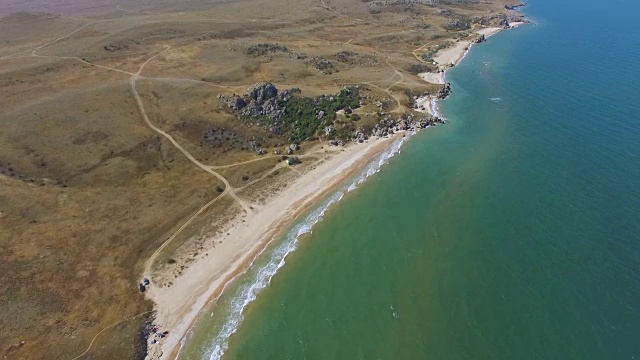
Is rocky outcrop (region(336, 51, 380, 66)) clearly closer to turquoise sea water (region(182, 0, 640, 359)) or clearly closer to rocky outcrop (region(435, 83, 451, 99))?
rocky outcrop (region(435, 83, 451, 99))

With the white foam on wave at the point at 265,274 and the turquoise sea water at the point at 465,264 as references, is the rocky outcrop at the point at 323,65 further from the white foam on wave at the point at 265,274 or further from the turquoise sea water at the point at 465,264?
the white foam on wave at the point at 265,274

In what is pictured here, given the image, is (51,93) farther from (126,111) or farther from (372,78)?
(372,78)

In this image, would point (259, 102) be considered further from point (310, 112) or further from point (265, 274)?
point (265, 274)

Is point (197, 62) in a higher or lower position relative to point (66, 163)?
higher

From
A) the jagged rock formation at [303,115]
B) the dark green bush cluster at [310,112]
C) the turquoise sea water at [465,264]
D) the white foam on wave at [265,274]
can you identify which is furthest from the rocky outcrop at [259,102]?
the turquoise sea water at [465,264]

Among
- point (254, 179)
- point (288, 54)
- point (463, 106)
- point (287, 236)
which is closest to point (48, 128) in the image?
point (254, 179)

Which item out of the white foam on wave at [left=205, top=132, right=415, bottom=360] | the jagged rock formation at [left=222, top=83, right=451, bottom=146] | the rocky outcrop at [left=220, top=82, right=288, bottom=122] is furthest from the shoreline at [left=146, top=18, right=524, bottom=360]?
the rocky outcrop at [left=220, top=82, right=288, bottom=122]
